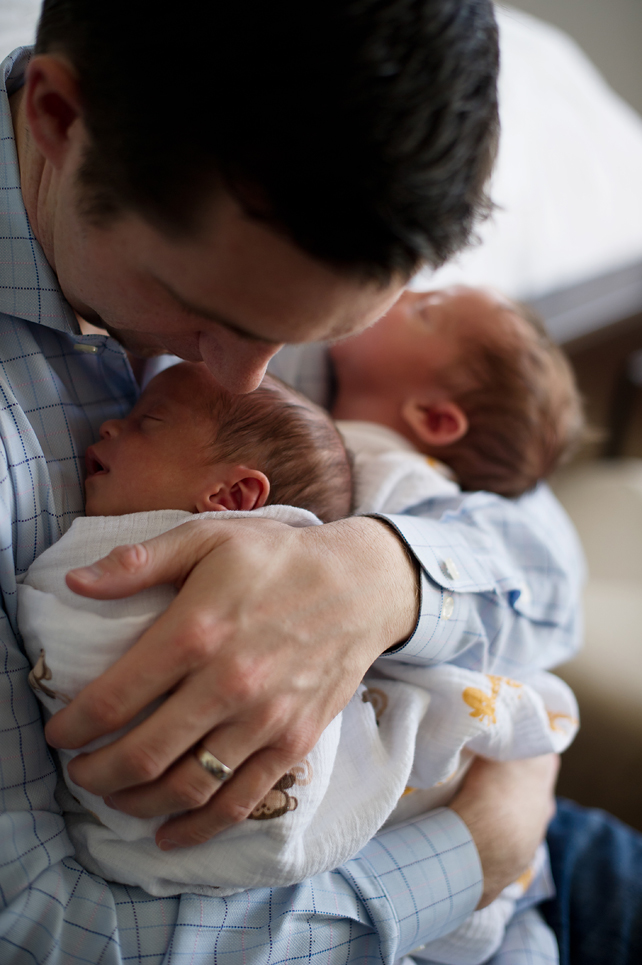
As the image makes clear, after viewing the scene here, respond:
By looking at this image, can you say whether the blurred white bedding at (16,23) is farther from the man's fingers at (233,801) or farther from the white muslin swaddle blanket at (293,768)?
the man's fingers at (233,801)

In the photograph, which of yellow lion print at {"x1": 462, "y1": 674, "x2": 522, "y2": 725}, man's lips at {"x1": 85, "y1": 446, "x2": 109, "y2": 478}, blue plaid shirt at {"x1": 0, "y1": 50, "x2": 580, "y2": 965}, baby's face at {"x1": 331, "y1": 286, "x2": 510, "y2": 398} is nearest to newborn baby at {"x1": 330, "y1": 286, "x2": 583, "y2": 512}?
baby's face at {"x1": 331, "y1": 286, "x2": 510, "y2": 398}

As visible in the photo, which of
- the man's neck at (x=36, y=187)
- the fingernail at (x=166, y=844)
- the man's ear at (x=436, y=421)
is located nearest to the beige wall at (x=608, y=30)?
the man's ear at (x=436, y=421)

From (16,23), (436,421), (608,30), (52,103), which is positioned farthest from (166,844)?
(608,30)

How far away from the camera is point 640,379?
1947 mm

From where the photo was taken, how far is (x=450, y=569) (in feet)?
2.67

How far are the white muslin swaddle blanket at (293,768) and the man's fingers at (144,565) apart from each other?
0.04 meters

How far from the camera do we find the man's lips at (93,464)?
765 mm

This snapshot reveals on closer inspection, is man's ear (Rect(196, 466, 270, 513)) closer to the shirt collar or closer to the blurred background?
the shirt collar

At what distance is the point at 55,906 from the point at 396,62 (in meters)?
0.74

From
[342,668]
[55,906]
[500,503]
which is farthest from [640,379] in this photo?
[55,906]

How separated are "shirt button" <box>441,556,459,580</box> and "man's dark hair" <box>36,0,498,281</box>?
1.24 feet

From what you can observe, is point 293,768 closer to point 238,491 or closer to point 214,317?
point 238,491

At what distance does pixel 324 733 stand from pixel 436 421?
68 centimetres

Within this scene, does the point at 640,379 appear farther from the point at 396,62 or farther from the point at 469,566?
the point at 396,62
